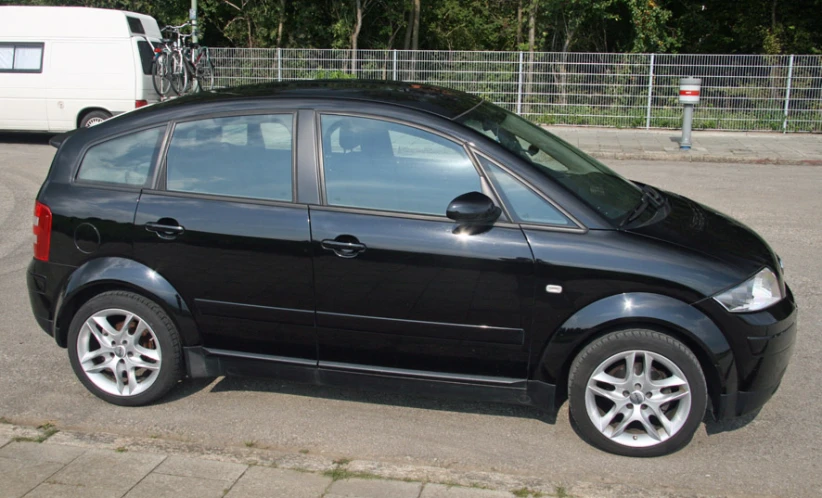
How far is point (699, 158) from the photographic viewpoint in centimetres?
1438

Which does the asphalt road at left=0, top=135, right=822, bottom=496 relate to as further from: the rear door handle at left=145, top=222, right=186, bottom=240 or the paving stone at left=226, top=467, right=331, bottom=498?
the rear door handle at left=145, top=222, right=186, bottom=240

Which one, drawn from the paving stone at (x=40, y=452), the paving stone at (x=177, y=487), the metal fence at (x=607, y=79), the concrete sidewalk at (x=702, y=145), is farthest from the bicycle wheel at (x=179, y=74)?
the paving stone at (x=177, y=487)

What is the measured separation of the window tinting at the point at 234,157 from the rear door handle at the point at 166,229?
21cm

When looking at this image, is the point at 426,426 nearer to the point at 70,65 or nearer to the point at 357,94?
the point at 357,94

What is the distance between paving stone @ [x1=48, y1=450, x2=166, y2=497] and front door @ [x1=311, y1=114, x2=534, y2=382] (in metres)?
1.02

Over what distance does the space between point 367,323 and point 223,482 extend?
1.02 m

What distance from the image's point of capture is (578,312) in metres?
3.84

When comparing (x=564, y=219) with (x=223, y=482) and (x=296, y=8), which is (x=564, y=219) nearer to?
(x=223, y=482)

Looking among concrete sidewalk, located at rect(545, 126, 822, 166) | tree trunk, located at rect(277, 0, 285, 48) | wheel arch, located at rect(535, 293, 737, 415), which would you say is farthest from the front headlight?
tree trunk, located at rect(277, 0, 285, 48)

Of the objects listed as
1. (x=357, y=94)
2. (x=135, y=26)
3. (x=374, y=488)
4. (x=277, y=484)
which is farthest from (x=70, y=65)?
(x=374, y=488)

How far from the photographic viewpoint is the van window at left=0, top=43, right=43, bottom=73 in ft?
46.7

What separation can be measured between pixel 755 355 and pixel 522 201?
131cm

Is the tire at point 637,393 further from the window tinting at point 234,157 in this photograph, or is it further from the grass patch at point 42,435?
the grass patch at point 42,435

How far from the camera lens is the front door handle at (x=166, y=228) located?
4227 millimetres
